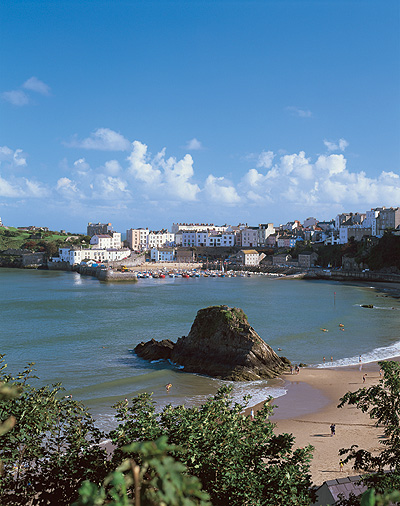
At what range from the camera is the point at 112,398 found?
742 inches

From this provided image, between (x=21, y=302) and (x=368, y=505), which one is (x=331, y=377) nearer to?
(x=368, y=505)

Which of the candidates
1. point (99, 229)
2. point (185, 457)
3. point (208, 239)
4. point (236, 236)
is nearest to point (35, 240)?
point (99, 229)

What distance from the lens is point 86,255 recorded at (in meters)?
104

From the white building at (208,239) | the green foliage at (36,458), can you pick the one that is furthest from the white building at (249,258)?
the green foliage at (36,458)

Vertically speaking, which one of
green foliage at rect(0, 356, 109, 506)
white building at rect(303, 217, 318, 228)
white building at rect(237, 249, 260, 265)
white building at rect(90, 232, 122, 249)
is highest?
white building at rect(303, 217, 318, 228)

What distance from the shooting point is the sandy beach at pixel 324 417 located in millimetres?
13624

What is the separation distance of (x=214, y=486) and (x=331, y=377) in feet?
56.0

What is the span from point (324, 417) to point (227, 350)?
6.47m

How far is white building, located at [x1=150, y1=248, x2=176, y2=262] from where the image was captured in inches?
4629

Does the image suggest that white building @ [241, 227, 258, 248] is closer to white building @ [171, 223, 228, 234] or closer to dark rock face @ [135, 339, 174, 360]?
white building @ [171, 223, 228, 234]

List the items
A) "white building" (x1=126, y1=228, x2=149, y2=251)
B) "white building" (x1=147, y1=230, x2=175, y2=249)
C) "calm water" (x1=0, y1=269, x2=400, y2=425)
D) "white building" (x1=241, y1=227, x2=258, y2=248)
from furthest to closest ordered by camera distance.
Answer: "white building" (x1=147, y1=230, x2=175, y2=249) < "white building" (x1=126, y1=228, x2=149, y2=251) < "white building" (x1=241, y1=227, x2=258, y2=248) < "calm water" (x1=0, y1=269, x2=400, y2=425)

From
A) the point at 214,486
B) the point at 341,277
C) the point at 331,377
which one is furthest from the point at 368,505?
the point at 341,277

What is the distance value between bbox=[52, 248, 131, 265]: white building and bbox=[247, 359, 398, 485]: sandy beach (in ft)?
280

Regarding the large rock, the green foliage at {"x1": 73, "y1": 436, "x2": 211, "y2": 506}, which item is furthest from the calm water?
the green foliage at {"x1": 73, "y1": 436, "x2": 211, "y2": 506}
